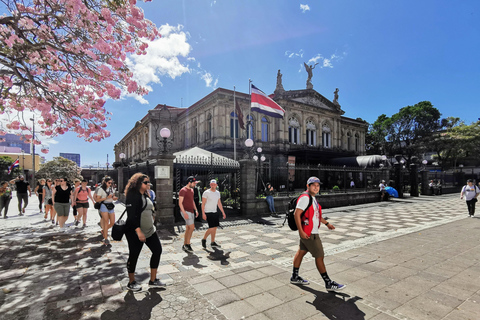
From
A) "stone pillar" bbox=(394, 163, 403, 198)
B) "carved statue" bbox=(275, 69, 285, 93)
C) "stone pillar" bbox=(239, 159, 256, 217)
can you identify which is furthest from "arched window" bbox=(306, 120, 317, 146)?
"stone pillar" bbox=(239, 159, 256, 217)

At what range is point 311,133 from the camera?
31.8 meters

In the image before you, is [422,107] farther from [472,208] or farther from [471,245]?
[471,245]

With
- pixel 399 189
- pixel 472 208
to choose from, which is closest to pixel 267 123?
pixel 399 189

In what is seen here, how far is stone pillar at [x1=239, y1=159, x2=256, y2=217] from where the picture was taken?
36.1 feet

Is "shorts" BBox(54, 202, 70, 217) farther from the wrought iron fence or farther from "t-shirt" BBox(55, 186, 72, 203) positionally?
the wrought iron fence

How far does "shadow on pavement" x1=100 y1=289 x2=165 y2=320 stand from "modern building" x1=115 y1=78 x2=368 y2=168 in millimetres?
18954

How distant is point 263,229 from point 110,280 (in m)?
Result: 5.22

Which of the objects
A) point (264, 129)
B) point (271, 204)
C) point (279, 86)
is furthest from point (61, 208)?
point (279, 86)

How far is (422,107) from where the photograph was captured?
39.1m

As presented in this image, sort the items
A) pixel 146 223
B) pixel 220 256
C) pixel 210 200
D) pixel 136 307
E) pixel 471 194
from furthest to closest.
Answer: pixel 471 194, pixel 210 200, pixel 220 256, pixel 146 223, pixel 136 307

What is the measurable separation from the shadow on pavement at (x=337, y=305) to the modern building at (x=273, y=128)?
1896 cm

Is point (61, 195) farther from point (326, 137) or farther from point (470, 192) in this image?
point (326, 137)

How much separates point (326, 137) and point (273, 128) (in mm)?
8988

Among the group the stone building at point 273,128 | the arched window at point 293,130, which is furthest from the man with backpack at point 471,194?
the arched window at point 293,130
